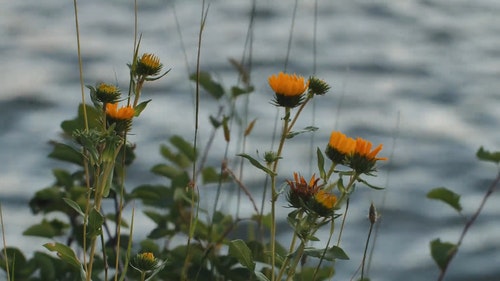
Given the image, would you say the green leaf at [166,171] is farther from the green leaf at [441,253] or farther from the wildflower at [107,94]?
the wildflower at [107,94]

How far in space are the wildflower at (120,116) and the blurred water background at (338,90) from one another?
132 centimetres

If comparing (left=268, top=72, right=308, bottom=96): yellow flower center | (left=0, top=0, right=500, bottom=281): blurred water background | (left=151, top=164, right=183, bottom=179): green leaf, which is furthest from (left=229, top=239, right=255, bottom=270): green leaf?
(left=0, top=0, right=500, bottom=281): blurred water background

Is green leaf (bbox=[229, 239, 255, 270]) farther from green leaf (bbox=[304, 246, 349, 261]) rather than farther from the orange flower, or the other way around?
the orange flower

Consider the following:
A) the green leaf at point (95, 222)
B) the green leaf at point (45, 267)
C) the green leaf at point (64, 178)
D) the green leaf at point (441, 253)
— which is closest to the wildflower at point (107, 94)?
the green leaf at point (95, 222)

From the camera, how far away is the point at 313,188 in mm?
1496

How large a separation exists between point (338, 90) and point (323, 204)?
2373 millimetres

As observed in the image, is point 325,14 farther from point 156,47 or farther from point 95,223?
point 95,223

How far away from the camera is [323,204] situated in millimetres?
1451

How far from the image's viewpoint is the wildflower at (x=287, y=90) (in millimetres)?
1558

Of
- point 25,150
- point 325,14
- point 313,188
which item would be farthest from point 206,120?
point 313,188

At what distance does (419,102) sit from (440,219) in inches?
24.6

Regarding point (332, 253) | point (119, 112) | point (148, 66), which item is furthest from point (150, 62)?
point (332, 253)

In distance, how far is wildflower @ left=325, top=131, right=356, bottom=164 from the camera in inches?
60.2

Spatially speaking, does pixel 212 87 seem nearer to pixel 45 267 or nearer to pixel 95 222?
pixel 45 267
